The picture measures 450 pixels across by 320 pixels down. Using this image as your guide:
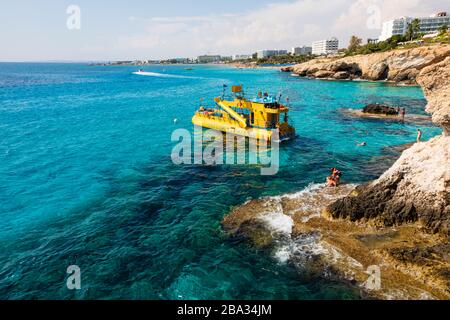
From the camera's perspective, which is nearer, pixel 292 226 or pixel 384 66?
pixel 292 226

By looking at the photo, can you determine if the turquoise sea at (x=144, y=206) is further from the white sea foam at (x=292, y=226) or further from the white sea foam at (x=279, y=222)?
the white sea foam at (x=279, y=222)

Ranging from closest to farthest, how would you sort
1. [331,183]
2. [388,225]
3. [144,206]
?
[388,225] → [144,206] → [331,183]

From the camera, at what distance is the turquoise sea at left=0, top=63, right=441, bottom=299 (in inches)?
545

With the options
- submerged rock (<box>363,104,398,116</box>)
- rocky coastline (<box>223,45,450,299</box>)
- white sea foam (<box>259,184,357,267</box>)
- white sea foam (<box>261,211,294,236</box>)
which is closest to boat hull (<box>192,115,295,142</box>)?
white sea foam (<box>259,184,357,267</box>)

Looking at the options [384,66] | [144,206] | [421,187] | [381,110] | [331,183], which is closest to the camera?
[421,187]

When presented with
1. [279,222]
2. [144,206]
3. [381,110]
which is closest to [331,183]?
[279,222]

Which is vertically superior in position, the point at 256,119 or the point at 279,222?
the point at 256,119

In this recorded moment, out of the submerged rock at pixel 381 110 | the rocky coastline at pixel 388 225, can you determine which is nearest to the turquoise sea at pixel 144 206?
the rocky coastline at pixel 388 225

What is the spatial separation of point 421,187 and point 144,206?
56.8ft

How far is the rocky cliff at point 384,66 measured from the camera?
83625 millimetres

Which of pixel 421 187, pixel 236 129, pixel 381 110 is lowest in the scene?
pixel 421 187

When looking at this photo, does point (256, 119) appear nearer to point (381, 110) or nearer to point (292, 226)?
point (292, 226)

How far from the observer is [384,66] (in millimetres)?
100188

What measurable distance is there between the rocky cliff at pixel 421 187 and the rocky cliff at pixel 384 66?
68.3 meters
